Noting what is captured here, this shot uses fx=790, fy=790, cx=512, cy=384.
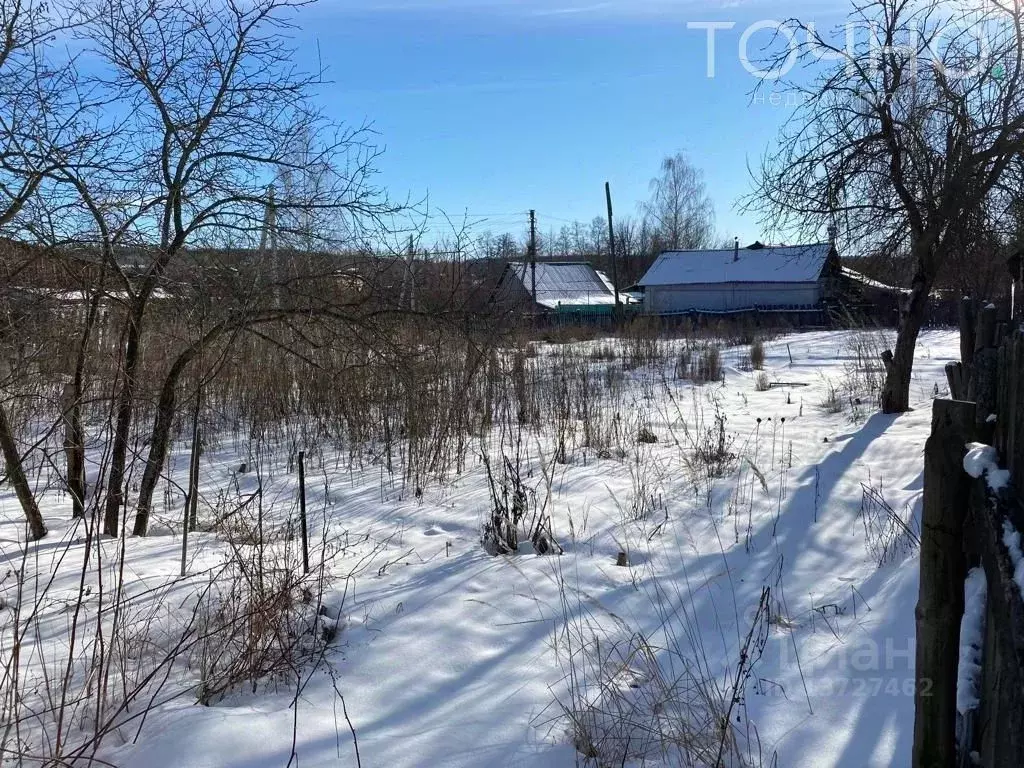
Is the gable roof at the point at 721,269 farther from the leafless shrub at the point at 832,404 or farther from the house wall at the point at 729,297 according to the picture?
the leafless shrub at the point at 832,404

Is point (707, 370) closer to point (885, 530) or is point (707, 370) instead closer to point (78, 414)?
point (885, 530)

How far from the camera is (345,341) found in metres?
5.20

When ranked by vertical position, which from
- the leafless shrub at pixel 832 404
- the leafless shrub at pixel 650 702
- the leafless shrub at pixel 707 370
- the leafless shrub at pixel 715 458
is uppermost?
the leafless shrub at pixel 707 370

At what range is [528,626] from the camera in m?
3.37

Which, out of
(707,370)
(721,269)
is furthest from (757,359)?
(721,269)

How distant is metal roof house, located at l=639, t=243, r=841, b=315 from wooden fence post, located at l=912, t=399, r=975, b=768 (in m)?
34.9

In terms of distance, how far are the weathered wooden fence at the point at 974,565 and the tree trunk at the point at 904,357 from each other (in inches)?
306

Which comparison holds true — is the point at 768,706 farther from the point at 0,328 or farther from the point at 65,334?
the point at 65,334

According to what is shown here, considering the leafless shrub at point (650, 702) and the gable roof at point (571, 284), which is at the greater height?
the gable roof at point (571, 284)

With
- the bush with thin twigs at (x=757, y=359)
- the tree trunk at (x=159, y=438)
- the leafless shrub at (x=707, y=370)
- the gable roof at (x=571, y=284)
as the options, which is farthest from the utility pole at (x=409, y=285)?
the gable roof at (x=571, y=284)

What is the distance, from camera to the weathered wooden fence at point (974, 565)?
1383 millimetres

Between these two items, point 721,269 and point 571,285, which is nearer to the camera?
point 721,269

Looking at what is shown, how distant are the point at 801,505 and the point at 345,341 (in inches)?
125

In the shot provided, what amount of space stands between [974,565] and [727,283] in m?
38.2
